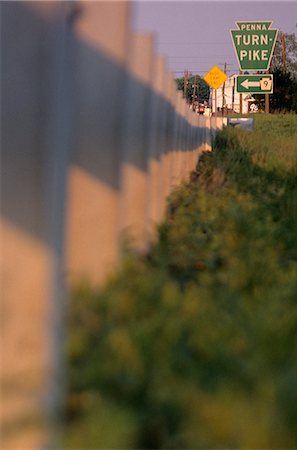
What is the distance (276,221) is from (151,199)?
203cm

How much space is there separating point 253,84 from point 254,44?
57.4 inches

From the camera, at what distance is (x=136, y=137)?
5.88 metres

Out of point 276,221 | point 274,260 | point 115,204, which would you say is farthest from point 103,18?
point 276,221

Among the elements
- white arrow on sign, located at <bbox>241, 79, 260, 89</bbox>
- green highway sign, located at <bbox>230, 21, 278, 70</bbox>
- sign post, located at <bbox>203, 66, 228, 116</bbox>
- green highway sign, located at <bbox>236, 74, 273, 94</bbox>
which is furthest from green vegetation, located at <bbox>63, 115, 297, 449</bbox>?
sign post, located at <bbox>203, 66, 228, 116</bbox>

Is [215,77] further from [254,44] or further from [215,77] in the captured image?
[254,44]

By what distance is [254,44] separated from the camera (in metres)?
36.1

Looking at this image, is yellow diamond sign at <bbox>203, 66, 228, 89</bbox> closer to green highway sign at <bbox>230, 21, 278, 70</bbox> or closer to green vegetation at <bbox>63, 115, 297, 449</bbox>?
green highway sign at <bbox>230, 21, 278, 70</bbox>

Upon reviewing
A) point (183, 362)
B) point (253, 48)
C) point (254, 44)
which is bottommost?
point (183, 362)

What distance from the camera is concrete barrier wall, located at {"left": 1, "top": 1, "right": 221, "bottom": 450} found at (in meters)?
3.25

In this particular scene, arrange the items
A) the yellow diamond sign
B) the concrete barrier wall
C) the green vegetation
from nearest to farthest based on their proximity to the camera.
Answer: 1. the green vegetation
2. the concrete barrier wall
3. the yellow diamond sign

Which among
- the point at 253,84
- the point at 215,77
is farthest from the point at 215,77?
the point at 253,84

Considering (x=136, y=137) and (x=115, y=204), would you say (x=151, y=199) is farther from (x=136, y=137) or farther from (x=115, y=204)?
(x=115, y=204)

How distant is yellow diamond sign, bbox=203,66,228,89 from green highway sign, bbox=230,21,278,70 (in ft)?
8.38

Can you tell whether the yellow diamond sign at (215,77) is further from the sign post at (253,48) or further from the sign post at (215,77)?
the sign post at (253,48)
